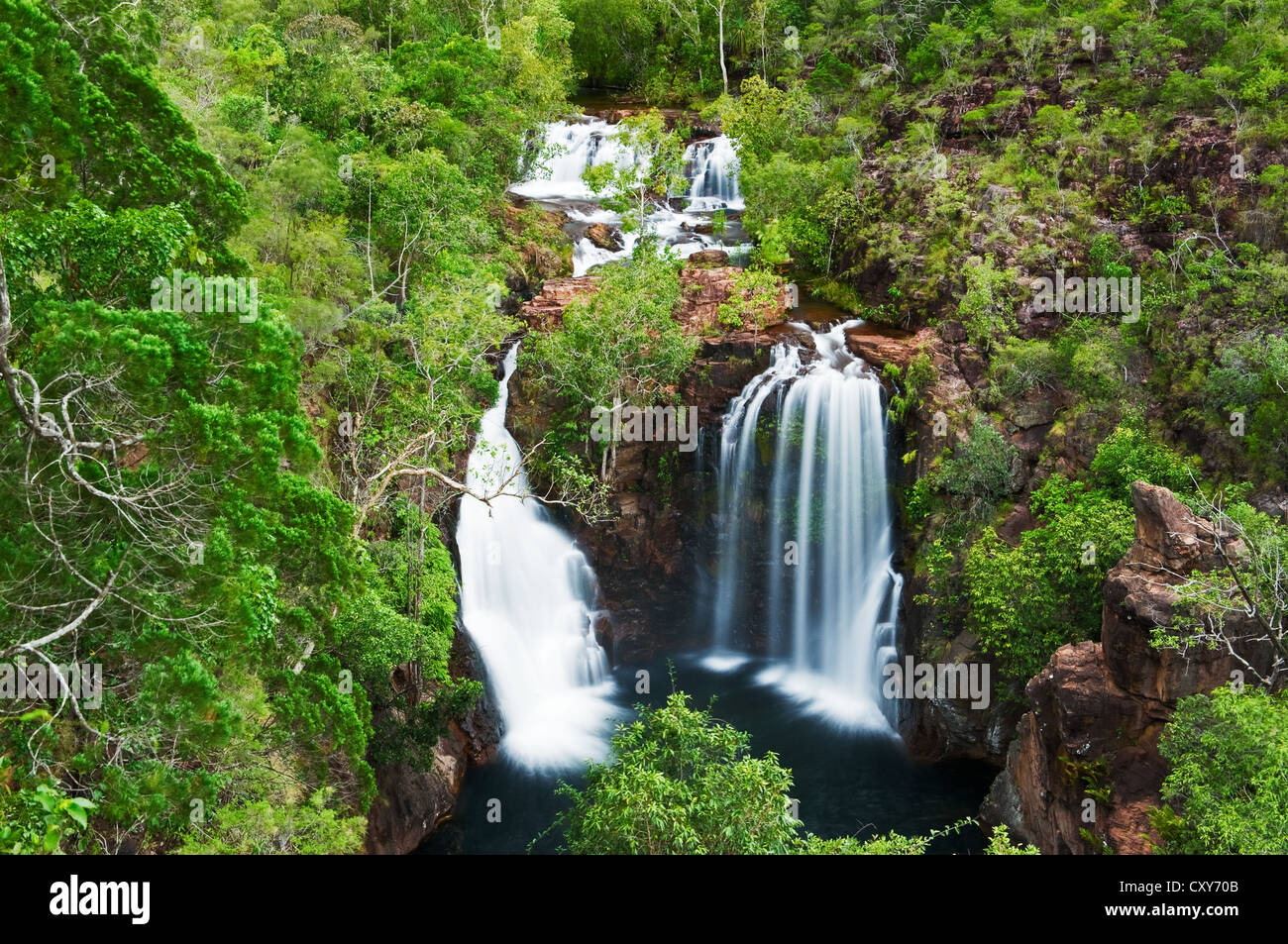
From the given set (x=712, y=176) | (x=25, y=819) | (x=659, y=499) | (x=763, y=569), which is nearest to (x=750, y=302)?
(x=659, y=499)

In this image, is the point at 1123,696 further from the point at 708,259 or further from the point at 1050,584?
the point at 708,259

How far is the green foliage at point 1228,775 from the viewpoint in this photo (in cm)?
1145

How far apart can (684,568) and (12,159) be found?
1885 cm

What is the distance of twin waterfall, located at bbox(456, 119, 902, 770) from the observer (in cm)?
2262

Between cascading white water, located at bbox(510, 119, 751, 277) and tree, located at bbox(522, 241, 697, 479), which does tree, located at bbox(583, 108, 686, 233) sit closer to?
cascading white water, located at bbox(510, 119, 751, 277)

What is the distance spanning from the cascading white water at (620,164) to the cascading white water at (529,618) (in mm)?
10260

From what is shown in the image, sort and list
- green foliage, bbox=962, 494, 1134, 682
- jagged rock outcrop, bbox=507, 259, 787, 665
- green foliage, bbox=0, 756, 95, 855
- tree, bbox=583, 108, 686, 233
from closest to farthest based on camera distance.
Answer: green foliage, bbox=0, 756, 95, 855 < green foliage, bbox=962, 494, 1134, 682 < jagged rock outcrop, bbox=507, 259, 787, 665 < tree, bbox=583, 108, 686, 233

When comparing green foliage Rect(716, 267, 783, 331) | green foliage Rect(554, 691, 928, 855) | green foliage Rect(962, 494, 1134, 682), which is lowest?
green foliage Rect(554, 691, 928, 855)


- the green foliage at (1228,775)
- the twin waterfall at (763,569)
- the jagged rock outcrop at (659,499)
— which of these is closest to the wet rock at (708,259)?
the jagged rock outcrop at (659,499)

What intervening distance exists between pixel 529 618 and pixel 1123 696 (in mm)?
13295

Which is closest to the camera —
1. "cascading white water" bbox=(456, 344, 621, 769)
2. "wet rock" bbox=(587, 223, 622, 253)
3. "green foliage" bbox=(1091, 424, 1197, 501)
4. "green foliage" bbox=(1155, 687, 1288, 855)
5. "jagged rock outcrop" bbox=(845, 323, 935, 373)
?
"green foliage" bbox=(1155, 687, 1288, 855)

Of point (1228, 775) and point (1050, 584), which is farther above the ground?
point (1050, 584)

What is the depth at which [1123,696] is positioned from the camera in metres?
15.9

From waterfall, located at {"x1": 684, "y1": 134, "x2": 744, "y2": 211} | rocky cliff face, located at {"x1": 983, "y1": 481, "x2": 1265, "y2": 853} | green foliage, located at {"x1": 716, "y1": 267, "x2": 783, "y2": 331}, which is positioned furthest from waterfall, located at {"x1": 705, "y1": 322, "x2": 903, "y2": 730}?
waterfall, located at {"x1": 684, "y1": 134, "x2": 744, "y2": 211}
